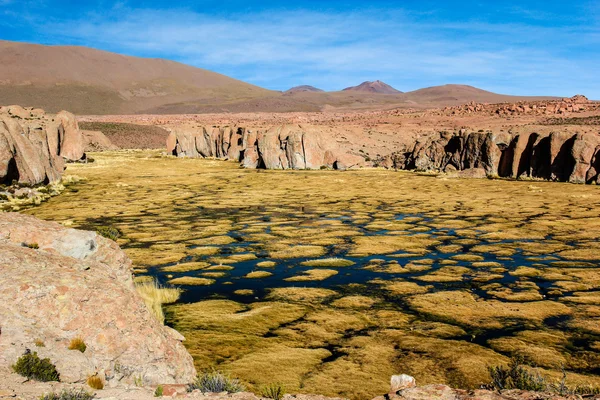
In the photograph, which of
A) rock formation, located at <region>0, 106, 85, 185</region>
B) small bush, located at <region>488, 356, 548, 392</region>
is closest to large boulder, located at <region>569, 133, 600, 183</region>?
small bush, located at <region>488, 356, 548, 392</region>

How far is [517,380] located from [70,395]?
3547 mm

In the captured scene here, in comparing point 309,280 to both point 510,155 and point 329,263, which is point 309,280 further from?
point 510,155

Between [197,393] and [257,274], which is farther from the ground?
[197,393]

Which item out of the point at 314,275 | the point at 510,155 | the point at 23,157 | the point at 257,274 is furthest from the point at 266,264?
the point at 510,155

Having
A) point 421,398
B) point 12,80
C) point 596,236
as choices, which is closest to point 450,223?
point 596,236

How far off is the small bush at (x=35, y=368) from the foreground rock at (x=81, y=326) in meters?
0.07

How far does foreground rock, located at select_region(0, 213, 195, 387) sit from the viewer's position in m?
4.16

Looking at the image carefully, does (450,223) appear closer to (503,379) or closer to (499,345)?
(499,345)

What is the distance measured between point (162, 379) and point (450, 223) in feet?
34.1

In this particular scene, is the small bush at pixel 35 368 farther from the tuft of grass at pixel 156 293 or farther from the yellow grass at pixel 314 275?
the yellow grass at pixel 314 275

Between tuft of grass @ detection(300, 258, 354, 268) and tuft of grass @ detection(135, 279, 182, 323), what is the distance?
Answer: 8.38 ft

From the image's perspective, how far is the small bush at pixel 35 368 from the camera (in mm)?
3865

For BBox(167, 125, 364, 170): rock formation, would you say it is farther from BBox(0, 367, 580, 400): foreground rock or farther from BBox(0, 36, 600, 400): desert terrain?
BBox(0, 367, 580, 400): foreground rock

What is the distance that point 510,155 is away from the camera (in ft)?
81.1
